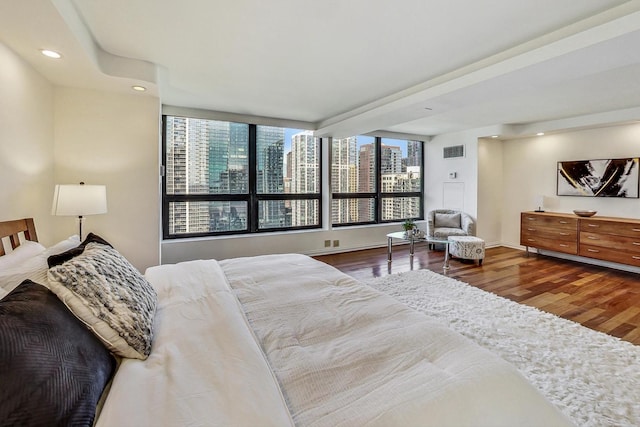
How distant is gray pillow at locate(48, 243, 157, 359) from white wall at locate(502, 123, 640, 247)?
6.59 metres

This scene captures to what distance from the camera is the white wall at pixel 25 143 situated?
81.2 inches

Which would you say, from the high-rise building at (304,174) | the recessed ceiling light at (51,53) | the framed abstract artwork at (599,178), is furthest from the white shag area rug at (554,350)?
the recessed ceiling light at (51,53)

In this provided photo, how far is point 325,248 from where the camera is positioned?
5.64m

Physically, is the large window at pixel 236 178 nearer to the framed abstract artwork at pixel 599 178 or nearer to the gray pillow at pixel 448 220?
the gray pillow at pixel 448 220

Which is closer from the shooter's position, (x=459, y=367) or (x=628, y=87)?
(x=459, y=367)

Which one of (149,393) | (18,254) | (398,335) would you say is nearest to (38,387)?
(149,393)

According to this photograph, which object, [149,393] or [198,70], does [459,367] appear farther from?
[198,70]

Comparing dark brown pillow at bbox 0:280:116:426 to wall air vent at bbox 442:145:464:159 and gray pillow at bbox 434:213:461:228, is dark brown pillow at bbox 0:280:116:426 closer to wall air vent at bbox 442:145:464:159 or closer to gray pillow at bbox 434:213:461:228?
gray pillow at bbox 434:213:461:228

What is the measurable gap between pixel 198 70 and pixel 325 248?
12.0 ft

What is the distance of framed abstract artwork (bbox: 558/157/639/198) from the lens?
15.0ft

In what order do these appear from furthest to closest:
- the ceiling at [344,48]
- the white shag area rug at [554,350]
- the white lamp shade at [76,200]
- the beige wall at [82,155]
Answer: the white lamp shade at [76,200] → the beige wall at [82,155] → the ceiling at [344,48] → the white shag area rug at [554,350]

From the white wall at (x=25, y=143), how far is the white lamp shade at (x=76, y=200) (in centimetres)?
22

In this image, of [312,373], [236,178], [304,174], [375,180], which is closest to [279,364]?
[312,373]

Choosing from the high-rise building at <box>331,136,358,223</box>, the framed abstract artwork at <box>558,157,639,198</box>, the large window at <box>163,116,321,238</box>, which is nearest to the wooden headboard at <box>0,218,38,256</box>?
the large window at <box>163,116,321,238</box>
